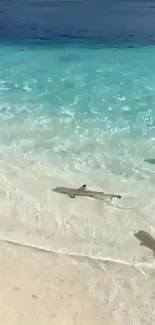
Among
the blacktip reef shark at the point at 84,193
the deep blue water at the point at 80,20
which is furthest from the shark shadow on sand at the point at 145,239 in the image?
the deep blue water at the point at 80,20

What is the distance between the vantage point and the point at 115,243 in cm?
298

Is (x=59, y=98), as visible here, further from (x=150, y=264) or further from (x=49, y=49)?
(x=150, y=264)

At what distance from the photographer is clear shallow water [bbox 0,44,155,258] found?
3197 millimetres

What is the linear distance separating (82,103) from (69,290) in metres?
3.62

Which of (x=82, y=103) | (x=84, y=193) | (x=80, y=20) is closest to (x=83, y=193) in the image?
(x=84, y=193)

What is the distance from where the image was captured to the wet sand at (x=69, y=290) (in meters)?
2.27

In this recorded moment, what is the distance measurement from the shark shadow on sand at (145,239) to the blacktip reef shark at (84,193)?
46 centimetres

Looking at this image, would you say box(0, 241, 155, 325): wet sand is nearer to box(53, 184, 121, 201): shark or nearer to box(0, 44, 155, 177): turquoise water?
box(53, 184, 121, 201): shark

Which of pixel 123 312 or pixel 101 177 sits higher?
pixel 123 312

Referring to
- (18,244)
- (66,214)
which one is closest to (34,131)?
(66,214)

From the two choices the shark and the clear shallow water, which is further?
the shark

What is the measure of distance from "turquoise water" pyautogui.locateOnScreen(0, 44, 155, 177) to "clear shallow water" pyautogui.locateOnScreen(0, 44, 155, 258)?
11 mm

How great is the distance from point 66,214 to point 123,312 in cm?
108

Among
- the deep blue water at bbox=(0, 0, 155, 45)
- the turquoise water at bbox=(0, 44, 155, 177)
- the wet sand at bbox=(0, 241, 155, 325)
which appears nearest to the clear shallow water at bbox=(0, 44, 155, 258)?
the turquoise water at bbox=(0, 44, 155, 177)
